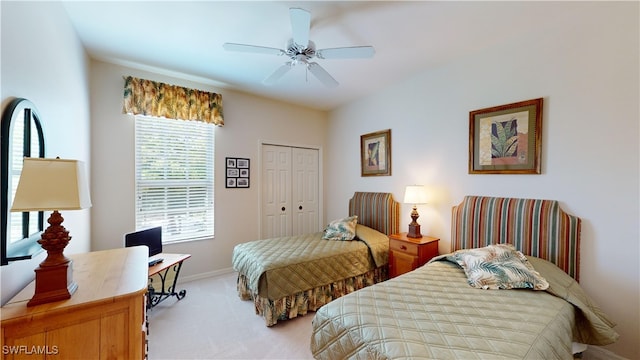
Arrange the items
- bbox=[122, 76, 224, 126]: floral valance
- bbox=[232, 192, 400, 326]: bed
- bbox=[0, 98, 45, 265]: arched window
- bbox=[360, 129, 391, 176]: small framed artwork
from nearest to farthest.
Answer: bbox=[0, 98, 45, 265]: arched window, bbox=[232, 192, 400, 326]: bed, bbox=[122, 76, 224, 126]: floral valance, bbox=[360, 129, 391, 176]: small framed artwork

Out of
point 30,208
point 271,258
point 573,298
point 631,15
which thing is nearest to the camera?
point 30,208

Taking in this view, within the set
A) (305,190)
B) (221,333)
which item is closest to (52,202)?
(221,333)

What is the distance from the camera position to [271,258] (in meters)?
2.54

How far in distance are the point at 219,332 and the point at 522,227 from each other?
118 inches

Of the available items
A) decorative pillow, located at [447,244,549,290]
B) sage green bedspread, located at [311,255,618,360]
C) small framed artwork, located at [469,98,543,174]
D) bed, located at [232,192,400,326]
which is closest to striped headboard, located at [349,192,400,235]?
bed, located at [232,192,400,326]

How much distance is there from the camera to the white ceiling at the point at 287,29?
6.45 feet

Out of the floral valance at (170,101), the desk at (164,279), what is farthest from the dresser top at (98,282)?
the floral valance at (170,101)

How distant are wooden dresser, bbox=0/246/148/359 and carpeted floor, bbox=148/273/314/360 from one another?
1116 millimetres

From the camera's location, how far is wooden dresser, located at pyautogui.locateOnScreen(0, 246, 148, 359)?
904 millimetres

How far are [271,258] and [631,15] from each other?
11.7 ft

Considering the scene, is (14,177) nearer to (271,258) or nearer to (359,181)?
(271,258)

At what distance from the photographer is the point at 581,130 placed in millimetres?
2062

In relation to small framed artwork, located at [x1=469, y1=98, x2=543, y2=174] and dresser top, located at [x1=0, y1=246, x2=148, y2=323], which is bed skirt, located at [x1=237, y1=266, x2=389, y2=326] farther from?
small framed artwork, located at [x1=469, y1=98, x2=543, y2=174]

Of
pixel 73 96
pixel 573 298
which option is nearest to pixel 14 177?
pixel 73 96
